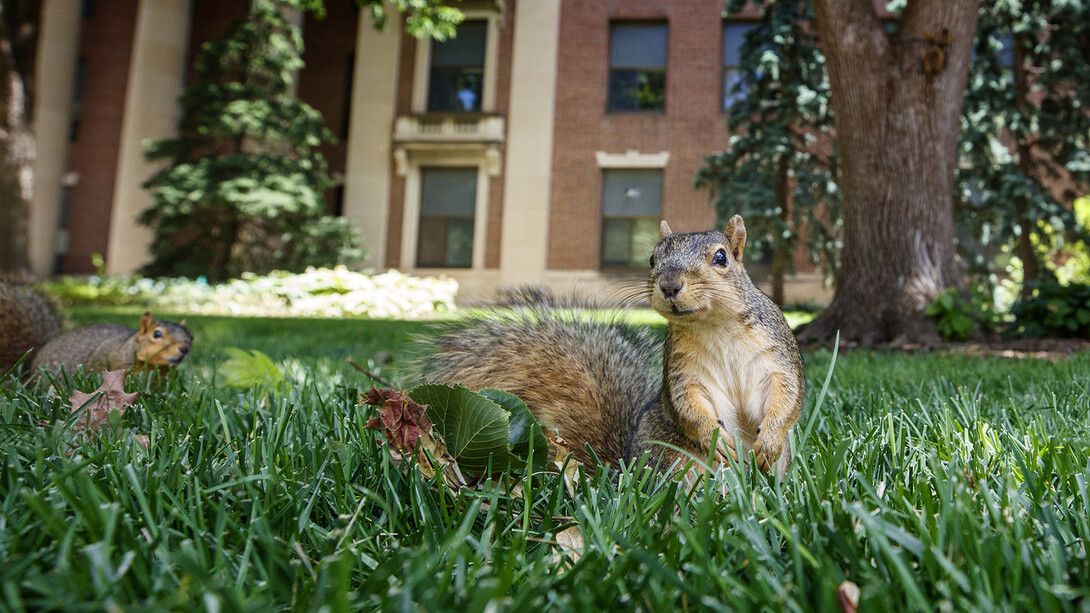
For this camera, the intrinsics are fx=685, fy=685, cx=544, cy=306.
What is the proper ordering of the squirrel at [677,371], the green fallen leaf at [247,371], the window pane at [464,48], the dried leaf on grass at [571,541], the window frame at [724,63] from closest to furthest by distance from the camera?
the dried leaf on grass at [571,541]
the squirrel at [677,371]
the green fallen leaf at [247,371]
the window frame at [724,63]
the window pane at [464,48]

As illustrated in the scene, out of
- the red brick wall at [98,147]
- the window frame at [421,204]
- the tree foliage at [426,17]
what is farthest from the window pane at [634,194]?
the red brick wall at [98,147]

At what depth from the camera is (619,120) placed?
13484 mm

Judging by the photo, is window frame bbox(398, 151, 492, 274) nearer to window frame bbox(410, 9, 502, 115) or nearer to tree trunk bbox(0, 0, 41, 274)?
window frame bbox(410, 9, 502, 115)

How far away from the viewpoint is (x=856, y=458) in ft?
4.11

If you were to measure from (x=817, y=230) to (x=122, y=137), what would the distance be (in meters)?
13.9

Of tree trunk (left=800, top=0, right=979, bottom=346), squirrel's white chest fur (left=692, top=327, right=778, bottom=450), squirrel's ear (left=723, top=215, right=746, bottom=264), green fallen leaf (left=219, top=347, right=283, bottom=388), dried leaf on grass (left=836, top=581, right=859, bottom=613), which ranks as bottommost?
dried leaf on grass (left=836, top=581, right=859, bottom=613)

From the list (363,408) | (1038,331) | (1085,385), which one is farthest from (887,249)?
(363,408)

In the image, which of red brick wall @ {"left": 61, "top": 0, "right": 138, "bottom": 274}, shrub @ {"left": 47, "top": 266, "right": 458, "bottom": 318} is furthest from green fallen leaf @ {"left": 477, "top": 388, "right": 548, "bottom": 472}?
red brick wall @ {"left": 61, "top": 0, "right": 138, "bottom": 274}

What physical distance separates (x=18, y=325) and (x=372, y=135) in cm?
1228

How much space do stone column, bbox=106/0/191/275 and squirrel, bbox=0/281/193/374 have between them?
1314cm

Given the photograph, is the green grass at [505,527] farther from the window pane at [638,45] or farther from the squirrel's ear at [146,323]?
the window pane at [638,45]

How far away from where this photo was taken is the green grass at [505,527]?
0.67 meters

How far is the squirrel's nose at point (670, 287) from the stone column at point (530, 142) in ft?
40.0

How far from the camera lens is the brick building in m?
13.3
